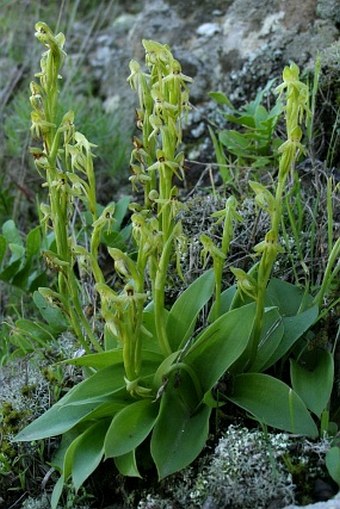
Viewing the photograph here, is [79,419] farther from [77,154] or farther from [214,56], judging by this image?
[214,56]

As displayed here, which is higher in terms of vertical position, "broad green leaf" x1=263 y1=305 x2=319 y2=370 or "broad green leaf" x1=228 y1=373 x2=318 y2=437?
"broad green leaf" x1=263 y1=305 x2=319 y2=370

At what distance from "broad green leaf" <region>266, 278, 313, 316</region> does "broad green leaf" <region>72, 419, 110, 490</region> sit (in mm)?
556

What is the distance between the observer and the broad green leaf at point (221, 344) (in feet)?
6.27

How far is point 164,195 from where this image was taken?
183 centimetres

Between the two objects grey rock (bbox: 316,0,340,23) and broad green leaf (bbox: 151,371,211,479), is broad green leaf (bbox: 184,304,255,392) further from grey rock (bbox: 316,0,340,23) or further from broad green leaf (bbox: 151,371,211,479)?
grey rock (bbox: 316,0,340,23)

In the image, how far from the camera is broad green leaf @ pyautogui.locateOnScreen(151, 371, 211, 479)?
72.7 inches

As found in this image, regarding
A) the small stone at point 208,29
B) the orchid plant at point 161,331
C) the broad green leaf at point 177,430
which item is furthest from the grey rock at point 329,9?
the broad green leaf at point 177,430

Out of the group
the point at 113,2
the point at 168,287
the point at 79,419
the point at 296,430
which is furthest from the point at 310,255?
the point at 113,2

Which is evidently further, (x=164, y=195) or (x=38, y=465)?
(x=38, y=465)

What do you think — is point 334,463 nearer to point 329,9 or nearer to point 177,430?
point 177,430

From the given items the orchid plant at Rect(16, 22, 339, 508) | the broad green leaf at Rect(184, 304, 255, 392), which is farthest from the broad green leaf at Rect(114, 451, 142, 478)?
the broad green leaf at Rect(184, 304, 255, 392)

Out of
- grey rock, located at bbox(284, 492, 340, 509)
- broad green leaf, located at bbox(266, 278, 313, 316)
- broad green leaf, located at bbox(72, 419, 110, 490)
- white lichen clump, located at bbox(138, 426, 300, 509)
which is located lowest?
white lichen clump, located at bbox(138, 426, 300, 509)

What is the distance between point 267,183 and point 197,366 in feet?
3.37

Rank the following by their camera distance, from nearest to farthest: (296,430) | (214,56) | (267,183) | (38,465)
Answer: (296,430) → (38,465) → (267,183) → (214,56)
